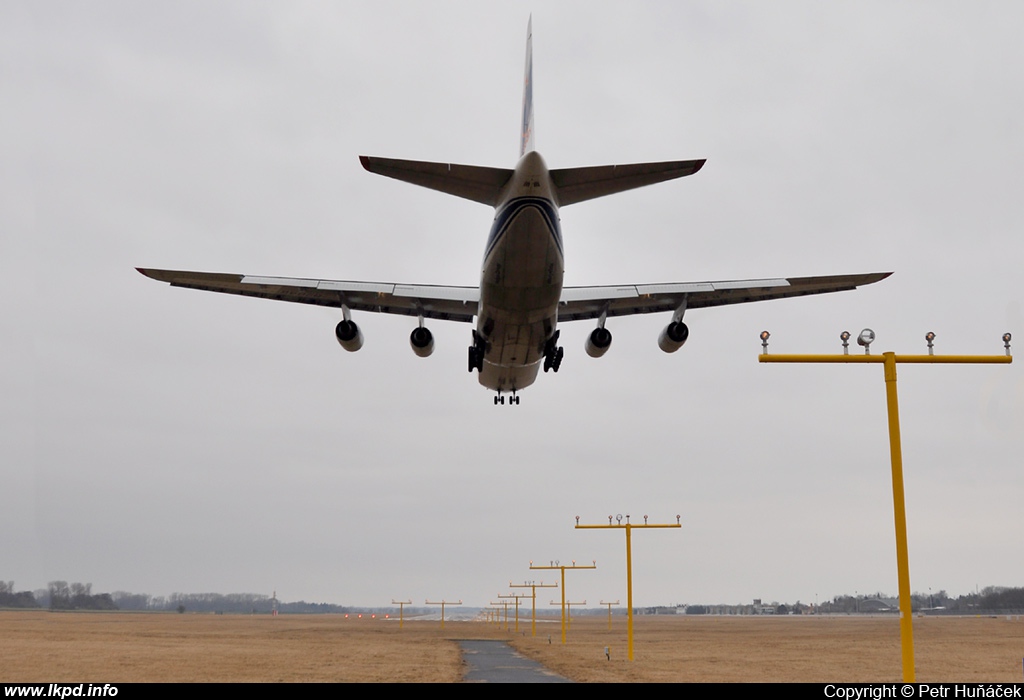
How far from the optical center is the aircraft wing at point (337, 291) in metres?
25.5

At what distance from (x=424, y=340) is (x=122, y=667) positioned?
1997 centimetres

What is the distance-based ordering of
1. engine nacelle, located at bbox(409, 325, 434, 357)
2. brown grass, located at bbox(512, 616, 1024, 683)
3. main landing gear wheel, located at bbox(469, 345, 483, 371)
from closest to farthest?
engine nacelle, located at bbox(409, 325, 434, 357), main landing gear wheel, located at bbox(469, 345, 483, 371), brown grass, located at bbox(512, 616, 1024, 683)

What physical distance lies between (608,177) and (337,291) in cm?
923

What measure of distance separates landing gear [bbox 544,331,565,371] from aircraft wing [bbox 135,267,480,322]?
8.39ft

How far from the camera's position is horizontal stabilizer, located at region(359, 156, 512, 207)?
19766 millimetres

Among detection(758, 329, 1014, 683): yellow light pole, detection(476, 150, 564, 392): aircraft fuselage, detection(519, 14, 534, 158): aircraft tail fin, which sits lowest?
detection(758, 329, 1014, 683): yellow light pole

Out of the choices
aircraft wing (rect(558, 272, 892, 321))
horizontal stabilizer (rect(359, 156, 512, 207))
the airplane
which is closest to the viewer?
horizontal stabilizer (rect(359, 156, 512, 207))

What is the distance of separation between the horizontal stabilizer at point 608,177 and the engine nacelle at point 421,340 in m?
6.90

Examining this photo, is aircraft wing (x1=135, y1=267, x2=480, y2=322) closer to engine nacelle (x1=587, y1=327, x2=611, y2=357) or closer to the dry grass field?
engine nacelle (x1=587, y1=327, x2=611, y2=357)

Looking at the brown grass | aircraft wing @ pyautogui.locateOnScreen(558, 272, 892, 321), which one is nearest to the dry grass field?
the brown grass

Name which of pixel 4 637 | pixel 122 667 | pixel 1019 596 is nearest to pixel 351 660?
pixel 122 667

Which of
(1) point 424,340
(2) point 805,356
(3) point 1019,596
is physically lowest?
(3) point 1019,596
